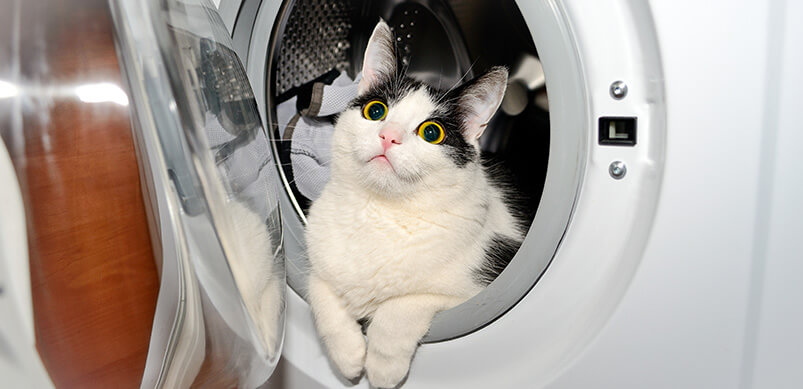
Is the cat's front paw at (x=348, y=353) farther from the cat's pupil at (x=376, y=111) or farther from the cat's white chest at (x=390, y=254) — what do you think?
the cat's pupil at (x=376, y=111)

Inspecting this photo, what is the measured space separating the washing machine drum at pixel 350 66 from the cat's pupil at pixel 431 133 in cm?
16

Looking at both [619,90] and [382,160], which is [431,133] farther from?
[619,90]

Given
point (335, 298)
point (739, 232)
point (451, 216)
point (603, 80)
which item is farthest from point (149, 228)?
point (739, 232)

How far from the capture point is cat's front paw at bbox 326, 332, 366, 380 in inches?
38.9

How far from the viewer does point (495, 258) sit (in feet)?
3.44

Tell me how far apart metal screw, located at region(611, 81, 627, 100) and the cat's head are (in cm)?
27

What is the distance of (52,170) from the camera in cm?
69

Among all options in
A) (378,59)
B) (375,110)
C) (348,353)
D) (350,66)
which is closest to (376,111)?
(375,110)

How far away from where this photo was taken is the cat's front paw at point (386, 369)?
3.12ft

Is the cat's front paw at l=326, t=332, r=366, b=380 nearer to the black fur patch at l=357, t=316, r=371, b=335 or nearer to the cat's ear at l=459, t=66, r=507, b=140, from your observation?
the black fur patch at l=357, t=316, r=371, b=335

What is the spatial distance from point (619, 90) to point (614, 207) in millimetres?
167

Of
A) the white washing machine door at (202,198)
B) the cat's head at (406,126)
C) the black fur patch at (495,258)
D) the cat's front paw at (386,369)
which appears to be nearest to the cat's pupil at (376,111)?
the cat's head at (406,126)

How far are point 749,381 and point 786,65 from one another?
1.37ft

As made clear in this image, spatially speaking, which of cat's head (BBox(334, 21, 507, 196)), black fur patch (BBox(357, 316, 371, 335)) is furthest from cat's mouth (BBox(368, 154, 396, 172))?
black fur patch (BBox(357, 316, 371, 335))
